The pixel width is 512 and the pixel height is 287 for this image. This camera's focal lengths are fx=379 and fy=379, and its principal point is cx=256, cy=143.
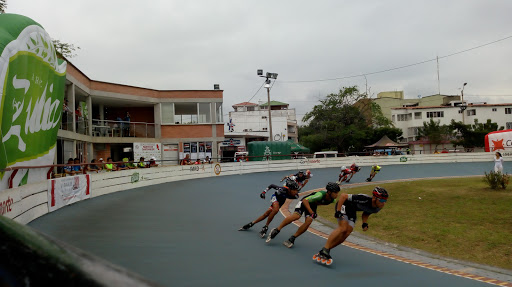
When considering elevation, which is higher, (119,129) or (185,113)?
(185,113)

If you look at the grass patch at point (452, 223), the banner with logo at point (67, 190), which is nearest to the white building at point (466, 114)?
the grass patch at point (452, 223)

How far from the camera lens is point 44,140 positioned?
1265 cm

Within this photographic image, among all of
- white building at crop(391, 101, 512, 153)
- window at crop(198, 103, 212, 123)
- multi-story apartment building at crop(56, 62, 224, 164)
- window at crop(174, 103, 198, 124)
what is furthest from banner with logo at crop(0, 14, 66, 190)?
white building at crop(391, 101, 512, 153)

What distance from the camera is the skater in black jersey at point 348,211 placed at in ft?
25.0

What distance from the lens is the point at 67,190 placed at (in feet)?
42.4

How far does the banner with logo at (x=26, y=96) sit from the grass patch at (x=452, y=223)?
9.97m

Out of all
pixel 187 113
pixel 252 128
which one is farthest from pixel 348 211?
pixel 252 128

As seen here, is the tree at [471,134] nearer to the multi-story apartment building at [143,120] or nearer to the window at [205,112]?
the multi-story apartment building at [143,120]

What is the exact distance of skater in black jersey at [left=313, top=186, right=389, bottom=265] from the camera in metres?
7.62

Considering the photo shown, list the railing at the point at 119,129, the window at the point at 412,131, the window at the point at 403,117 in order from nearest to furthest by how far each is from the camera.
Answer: the railing at the point at 119,129, the window at the point at 412,131, the window at the point at 403,117

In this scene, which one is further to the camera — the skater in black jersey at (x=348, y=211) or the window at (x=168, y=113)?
the window at (x=168, y=113)

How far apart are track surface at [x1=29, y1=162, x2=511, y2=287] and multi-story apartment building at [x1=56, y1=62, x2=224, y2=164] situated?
13086 millimetres

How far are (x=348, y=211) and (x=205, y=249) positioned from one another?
3.19 m

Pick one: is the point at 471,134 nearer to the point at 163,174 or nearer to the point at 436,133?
the point at 436,133
